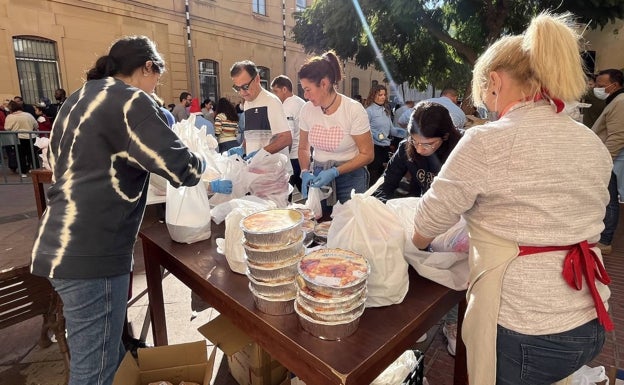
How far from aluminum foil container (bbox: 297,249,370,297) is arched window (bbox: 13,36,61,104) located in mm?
10806

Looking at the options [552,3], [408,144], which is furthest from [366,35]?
[408,144]

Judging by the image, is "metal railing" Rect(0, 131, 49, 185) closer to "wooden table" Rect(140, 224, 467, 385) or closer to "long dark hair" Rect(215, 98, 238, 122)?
"long dark hair" Rect(215, 98, 238, 122)

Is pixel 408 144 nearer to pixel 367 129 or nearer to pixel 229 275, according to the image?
pixel 367 129

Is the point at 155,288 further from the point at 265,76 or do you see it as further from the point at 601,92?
the point at 265,76

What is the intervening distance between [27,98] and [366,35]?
860 centimetres

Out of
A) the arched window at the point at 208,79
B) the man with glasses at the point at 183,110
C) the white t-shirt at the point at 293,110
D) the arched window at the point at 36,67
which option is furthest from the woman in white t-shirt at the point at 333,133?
the arched window at the point at 208,79

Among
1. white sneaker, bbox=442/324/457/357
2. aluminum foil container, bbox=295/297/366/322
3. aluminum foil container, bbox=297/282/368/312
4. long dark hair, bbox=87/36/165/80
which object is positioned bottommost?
white sneaker, bbox=442/324/457/357

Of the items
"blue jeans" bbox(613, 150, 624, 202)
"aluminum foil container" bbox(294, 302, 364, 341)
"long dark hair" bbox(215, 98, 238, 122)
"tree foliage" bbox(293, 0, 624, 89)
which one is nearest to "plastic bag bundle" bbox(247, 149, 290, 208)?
"aluminum foil container" bbox(294, 302, 364, 341)

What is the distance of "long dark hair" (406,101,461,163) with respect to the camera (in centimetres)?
192

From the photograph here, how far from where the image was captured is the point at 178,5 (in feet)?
38.8

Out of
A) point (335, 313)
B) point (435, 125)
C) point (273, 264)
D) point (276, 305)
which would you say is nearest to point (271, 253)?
point (273, 264)

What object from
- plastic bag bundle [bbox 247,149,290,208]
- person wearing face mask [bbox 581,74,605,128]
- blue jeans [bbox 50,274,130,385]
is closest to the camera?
blue jeans [bbox 50,274,130,385]

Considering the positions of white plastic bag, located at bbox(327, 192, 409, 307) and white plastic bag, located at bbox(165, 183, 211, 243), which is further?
white plastic bag, located at bbox(165, 183, 211, 243)

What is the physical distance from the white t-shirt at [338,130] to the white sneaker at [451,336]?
1198 mm
